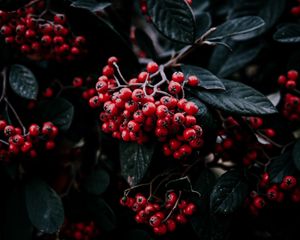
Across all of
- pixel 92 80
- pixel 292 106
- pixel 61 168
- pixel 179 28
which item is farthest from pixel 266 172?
pixel 61 168

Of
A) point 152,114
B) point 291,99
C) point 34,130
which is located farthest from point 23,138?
point 291,99

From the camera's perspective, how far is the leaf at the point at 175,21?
108 cm

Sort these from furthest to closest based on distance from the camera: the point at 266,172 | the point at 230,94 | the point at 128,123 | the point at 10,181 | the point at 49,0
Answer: the point at 10,181 < the point at 49,0 < the point at 266,172 < the point at 230,94 < the point at 128,123

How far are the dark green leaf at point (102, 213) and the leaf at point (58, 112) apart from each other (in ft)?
1.06

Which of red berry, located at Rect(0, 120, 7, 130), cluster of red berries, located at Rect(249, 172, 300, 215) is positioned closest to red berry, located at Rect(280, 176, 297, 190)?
cluster of red berries, located at Rect(249, 172, 300, 215)

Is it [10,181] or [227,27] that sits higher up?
[227,27]

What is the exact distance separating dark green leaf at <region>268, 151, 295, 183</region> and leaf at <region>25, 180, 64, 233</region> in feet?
2.47

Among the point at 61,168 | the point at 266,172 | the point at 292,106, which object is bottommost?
the point at 61,168

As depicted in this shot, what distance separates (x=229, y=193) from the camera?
1.09 metres

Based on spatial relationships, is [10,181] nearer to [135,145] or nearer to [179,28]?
[135,145]

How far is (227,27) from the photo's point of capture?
1.26m

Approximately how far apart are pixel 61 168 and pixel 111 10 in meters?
0.74

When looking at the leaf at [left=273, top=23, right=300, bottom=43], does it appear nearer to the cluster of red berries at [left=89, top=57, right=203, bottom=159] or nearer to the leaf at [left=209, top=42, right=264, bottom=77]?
the leaf at [left=209, top=42, right=264, bottom=77]

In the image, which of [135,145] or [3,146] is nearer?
[135,145]
